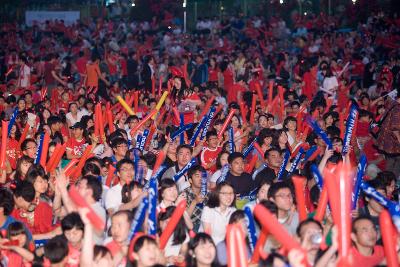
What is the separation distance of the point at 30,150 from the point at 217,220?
3206mm

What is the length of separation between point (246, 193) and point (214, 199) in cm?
155

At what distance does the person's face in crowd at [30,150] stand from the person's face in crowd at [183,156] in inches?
67.9

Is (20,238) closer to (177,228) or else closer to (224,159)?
(177,228)

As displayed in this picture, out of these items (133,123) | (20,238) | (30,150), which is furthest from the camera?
(133,123)

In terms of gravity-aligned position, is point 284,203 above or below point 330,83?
above

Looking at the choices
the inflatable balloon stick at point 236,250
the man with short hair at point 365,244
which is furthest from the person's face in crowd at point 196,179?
the inflatable balloon stick at point 236,250

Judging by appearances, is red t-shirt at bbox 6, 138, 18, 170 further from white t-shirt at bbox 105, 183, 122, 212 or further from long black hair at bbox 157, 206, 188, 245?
long black hair at bbox 157, 206, 188, 245

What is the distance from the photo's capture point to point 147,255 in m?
5.71

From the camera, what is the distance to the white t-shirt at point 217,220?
287 inches

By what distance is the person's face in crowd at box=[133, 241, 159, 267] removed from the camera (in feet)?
18.8

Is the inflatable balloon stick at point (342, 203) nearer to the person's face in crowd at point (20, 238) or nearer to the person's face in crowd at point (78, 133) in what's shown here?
the person's face in crowd at point (20, 238)

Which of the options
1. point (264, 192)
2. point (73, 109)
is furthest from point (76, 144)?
point (264, 192)

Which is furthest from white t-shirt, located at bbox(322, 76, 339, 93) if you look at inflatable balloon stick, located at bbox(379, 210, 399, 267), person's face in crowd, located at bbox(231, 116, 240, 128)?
inflatable balloon stick, located at bbox(379, 210, 399, 267)

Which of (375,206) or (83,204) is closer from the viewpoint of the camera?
(83,204)
